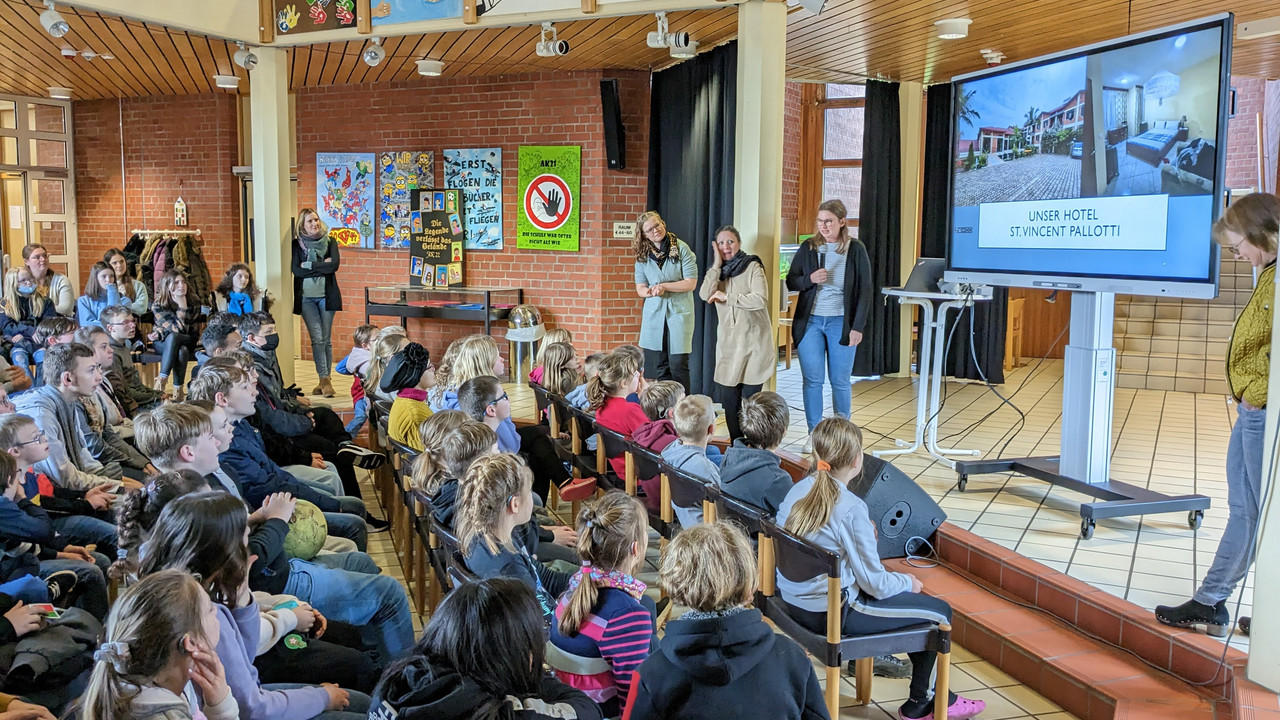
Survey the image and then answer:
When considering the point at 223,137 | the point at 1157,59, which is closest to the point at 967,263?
the point at 1157,59

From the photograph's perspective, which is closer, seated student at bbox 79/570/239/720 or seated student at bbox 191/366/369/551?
seated student at bbox 79/570/239/720

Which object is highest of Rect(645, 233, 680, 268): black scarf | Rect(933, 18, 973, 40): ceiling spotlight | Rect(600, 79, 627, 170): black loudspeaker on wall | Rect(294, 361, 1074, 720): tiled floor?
Rect(933, 18, 973, 40): ceiling spotlight

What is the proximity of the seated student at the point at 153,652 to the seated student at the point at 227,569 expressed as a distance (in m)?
0.27

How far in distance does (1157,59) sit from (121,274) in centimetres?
789

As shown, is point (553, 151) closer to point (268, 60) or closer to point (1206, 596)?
point (268, 60)

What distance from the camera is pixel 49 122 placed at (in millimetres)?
11078

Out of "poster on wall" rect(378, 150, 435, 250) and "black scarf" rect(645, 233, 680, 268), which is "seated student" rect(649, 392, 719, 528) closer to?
"black scarf" rect(645, 233, 680, 268)

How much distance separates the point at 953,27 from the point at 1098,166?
2.39m

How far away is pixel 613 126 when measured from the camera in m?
8.20

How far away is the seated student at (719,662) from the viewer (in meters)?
1.89

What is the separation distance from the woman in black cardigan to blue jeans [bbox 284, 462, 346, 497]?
2.48 meters

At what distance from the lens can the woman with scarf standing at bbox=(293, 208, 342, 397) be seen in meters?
7.67

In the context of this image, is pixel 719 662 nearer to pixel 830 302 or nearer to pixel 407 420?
pixel 407 420

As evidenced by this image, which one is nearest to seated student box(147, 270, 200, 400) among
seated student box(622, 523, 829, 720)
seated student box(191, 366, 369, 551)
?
seated student box(191, 366, 369, 551)
